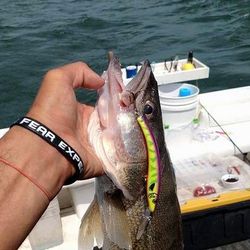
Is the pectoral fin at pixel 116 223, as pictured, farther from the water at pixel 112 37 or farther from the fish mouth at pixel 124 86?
the water at pixel 112 37

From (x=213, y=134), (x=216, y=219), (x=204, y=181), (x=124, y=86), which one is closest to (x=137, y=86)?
(x=124, y=86)

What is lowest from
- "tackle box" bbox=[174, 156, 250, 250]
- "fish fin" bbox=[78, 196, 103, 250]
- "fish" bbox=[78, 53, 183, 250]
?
"tackle box" bbox=[174, 156, 250, 250]

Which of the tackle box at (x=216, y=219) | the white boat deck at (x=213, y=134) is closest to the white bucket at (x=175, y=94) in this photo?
the white boat deck at (x=213, y=134)

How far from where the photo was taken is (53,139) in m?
1.81

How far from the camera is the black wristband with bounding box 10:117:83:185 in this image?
1.79m

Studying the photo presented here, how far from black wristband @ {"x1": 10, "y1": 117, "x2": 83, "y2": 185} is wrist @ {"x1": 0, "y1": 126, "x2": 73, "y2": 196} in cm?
2

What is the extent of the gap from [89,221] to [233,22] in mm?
11689

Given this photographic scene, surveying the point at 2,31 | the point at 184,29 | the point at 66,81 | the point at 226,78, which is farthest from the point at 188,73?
the point at 2,31

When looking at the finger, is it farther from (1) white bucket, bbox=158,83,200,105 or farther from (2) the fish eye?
(1) white bucket, bbox=158,83,200,105

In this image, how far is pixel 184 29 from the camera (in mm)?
12719

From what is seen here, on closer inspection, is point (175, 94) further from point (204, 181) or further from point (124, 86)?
point (124, 86)

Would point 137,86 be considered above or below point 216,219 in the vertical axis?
above

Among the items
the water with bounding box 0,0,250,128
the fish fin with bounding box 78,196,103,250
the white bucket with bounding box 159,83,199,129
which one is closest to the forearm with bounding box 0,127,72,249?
the fish fin with bounding box 78,196,103,250

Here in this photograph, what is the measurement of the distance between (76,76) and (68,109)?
171 mm
